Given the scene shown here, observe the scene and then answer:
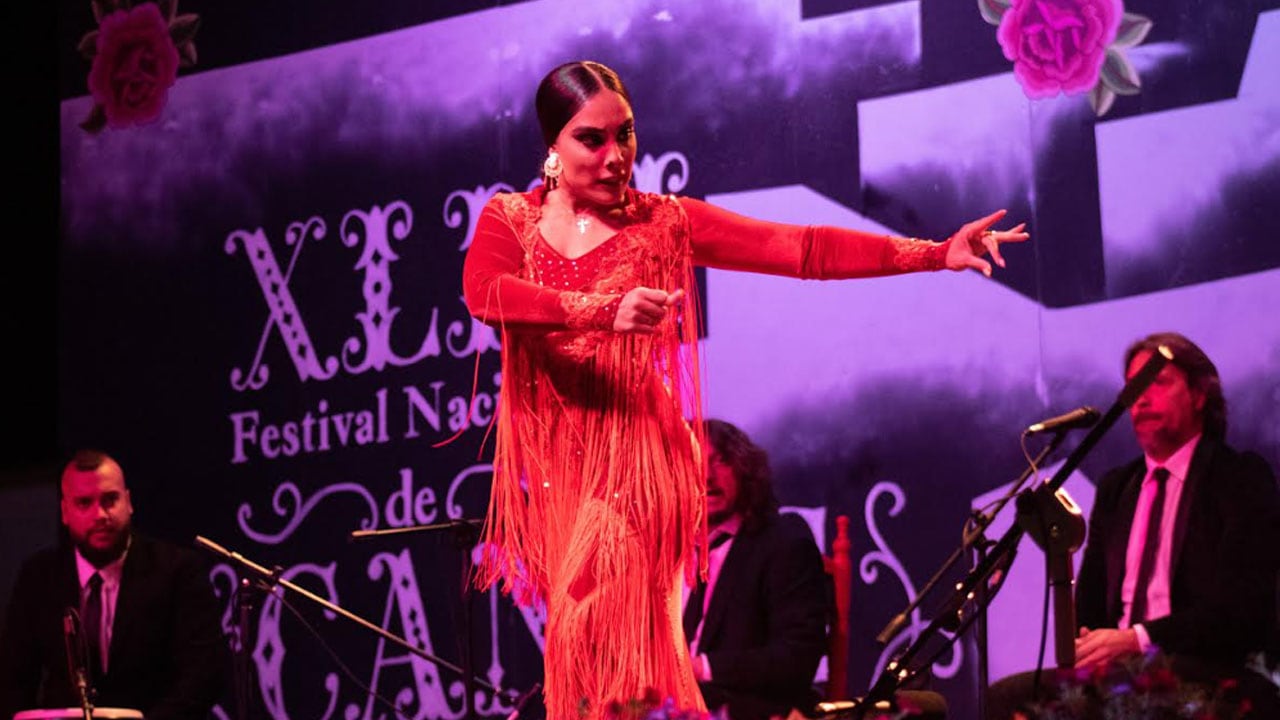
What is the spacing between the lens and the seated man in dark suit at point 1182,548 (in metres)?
4.11

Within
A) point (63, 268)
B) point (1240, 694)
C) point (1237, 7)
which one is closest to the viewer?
point (1240, 694)

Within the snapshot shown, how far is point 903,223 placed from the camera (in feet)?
17.1

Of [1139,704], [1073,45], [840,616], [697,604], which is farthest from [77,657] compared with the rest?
[1139,704]

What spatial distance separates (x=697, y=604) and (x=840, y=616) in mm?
414

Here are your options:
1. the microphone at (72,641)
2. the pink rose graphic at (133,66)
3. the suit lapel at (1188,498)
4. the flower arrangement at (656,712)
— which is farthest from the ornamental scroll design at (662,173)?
the flower arrangement at (656,712)

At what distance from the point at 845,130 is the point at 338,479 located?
2.27 metres

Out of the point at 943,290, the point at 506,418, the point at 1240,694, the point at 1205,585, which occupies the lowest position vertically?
the point at 1240,694

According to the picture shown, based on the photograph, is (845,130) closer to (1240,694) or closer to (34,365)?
(1240,694)

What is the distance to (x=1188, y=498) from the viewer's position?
14.1 ft

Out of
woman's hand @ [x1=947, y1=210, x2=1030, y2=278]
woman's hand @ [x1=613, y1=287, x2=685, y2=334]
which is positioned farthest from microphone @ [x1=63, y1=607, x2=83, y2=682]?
woman's hand @ [x1=947, y1=210, x2=1030, y2=278]

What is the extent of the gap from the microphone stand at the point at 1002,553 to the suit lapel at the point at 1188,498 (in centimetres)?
99

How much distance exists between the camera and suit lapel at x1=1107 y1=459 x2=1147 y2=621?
4426mm

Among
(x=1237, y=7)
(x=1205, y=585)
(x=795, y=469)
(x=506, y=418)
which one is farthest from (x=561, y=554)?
(x=1237, y=7)

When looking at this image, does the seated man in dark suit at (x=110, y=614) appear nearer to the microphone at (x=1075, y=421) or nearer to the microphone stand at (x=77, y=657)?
the microphone stand at (x=77, y=657)
